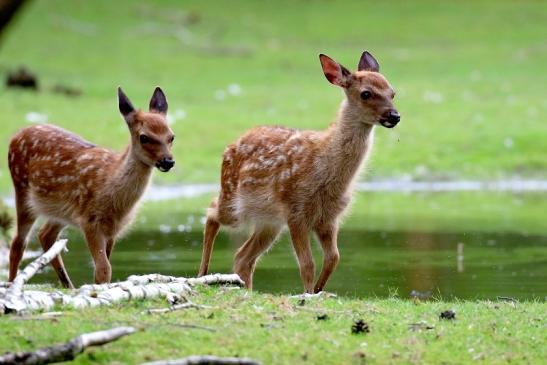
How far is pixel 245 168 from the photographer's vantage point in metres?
12.9

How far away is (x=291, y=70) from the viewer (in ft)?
127

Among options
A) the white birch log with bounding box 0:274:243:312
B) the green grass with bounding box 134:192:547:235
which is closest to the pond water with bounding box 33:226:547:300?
the green grass with bounding box 134:192:547:235

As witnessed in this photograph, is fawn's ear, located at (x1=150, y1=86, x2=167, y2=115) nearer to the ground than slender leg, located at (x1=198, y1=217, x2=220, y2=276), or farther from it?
farther from it

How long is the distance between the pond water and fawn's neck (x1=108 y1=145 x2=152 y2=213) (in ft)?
5.71

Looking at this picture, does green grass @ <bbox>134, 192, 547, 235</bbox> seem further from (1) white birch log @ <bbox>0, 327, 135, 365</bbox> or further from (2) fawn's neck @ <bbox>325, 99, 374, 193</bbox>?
Result: (1) white birch log @ <bbox>0, 327, 135, 365</bbox>

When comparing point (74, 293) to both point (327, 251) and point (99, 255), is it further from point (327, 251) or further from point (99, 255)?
→ point (327, 251)

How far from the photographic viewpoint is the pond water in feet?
44.6

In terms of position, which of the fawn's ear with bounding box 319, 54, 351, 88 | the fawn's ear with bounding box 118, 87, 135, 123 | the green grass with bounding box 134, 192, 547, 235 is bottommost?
the green grass with bounding box 134, 192, 547, 235

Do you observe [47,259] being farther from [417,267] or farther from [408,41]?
[408,41]

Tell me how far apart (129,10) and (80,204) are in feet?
120

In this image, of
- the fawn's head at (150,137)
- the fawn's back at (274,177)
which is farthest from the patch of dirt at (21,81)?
the fawn's head at (150,137)

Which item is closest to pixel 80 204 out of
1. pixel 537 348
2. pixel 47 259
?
pixel 47 259

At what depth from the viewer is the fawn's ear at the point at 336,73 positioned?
41.0 feet

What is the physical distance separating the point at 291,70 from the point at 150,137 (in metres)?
26.9
